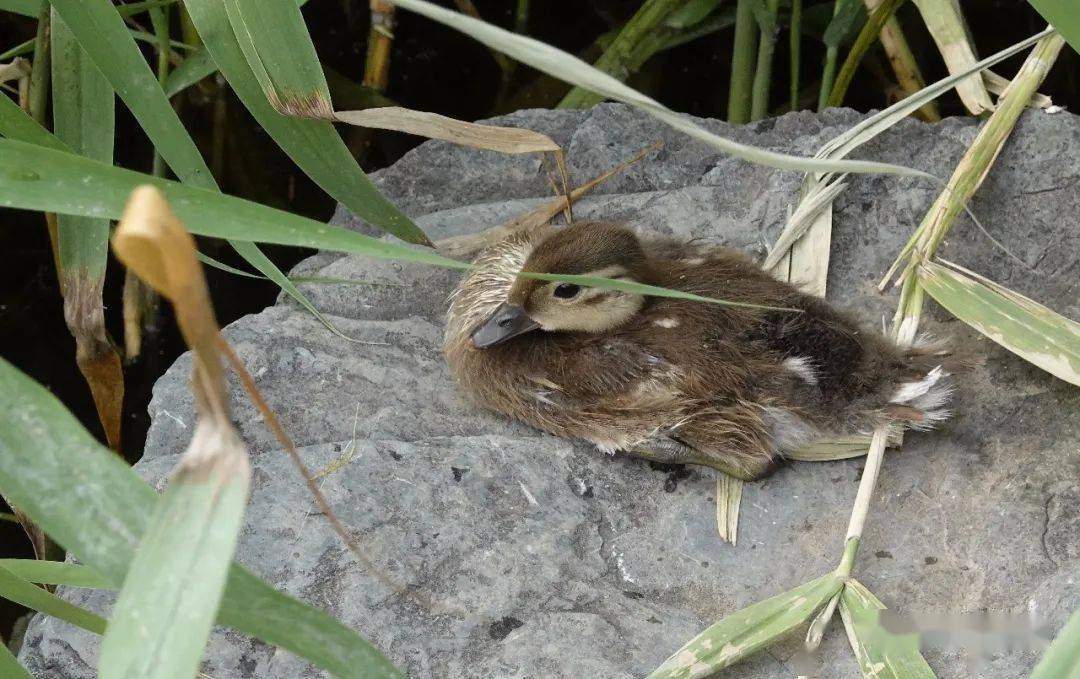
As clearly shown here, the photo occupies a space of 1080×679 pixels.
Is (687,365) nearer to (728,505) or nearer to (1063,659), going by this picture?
(728,505)

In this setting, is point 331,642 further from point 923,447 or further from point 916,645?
point 923,447

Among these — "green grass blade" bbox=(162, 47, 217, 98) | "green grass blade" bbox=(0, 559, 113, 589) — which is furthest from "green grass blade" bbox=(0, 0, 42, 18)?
"green grass blade" bbox=(0, 559, 113, 589)

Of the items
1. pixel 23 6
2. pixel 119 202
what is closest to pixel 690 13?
pixel 23 6

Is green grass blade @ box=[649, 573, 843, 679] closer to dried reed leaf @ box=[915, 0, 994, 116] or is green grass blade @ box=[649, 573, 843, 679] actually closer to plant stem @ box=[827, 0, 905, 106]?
dried reed leaf @ box=[915, 0, 994, 116]

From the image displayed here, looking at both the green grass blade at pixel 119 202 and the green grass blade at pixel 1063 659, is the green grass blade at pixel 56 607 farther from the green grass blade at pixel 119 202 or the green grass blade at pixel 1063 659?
the green grass blade at pixel 1063 659

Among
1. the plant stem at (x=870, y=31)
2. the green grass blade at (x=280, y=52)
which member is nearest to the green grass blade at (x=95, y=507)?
the green grass blade at (x=280, y=52)
